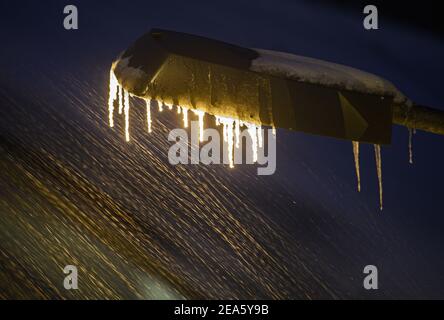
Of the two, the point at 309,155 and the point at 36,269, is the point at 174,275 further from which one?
the point at 309,155

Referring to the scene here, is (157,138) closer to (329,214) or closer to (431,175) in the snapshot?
(329,214)

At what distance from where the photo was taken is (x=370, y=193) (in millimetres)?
5844

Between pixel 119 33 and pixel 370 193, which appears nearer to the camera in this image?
pixel 370 193

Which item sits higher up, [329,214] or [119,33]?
[119,33]

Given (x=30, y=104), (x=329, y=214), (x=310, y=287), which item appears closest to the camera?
(x=310, y=287)

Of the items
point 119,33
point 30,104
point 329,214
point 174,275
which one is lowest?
point 174,275

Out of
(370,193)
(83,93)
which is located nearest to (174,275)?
(83,93)

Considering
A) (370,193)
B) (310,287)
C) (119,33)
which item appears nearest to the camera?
(310,287)

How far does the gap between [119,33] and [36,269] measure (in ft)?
12.0

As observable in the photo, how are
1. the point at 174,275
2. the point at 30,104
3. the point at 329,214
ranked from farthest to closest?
the point at 329,214 → the point at 30,104 → the point at 174,275

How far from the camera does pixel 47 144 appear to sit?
4.48 meters

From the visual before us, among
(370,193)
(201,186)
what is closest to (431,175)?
(370,193)
